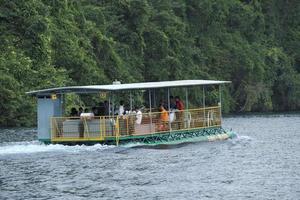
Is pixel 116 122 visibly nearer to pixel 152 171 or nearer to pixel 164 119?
pixel 164 119

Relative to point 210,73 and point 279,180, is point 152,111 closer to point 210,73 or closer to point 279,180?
point 279,180

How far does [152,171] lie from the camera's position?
28.4 m

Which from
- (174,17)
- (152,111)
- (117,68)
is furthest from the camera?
(174,17)

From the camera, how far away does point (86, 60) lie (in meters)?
64.8

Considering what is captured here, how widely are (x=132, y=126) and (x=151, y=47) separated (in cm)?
4157

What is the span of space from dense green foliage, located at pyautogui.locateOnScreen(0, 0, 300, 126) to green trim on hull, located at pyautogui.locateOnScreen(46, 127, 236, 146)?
1258 centimetres

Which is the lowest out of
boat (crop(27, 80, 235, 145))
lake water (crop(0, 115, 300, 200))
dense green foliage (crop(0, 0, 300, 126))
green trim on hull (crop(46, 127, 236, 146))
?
lake water (crop(0, 115, 300, 200))

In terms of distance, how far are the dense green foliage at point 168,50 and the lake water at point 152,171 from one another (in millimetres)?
15500

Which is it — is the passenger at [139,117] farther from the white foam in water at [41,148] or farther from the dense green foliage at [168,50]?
the dense green foliage at [168,50]

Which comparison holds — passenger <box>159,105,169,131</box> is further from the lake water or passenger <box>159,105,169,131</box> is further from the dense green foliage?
the dense green foliage

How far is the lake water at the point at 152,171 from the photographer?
2422 cm

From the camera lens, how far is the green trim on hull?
117 feet

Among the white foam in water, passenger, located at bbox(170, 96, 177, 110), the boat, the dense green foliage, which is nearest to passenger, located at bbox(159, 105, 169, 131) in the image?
the boat

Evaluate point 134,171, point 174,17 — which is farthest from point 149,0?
point 134,171
